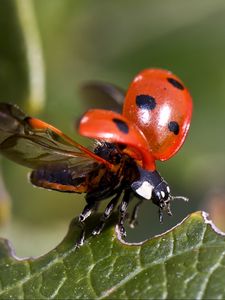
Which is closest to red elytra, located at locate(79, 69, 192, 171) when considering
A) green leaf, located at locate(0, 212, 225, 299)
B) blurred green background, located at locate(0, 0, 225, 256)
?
green leaf, located at locate(0, 212, 225, 299)

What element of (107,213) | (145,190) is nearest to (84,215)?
(107,213)

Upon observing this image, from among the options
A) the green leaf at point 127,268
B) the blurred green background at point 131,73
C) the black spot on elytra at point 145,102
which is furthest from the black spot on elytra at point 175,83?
the blurred green background at point 131,73

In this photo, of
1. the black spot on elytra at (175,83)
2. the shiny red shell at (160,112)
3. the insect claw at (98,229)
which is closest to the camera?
the insect claw at (98,229)

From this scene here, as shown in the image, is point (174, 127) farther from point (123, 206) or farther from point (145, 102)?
point (123, 206)

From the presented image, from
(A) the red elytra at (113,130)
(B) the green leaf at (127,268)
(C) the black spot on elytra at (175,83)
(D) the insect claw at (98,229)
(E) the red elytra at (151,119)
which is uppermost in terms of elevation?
(C) the black spot on elytra at (175,83)

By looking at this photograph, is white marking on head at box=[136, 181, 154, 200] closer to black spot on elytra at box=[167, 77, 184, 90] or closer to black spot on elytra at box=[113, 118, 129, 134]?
black spot on elytra at box=[113, 118, 129, 134]

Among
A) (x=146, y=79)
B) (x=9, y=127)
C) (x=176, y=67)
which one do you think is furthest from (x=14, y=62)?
(x=176, y=67)

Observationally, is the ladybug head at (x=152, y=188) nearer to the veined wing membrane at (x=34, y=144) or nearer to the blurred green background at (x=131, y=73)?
the veined wing membrane at (x=34, y=144)
